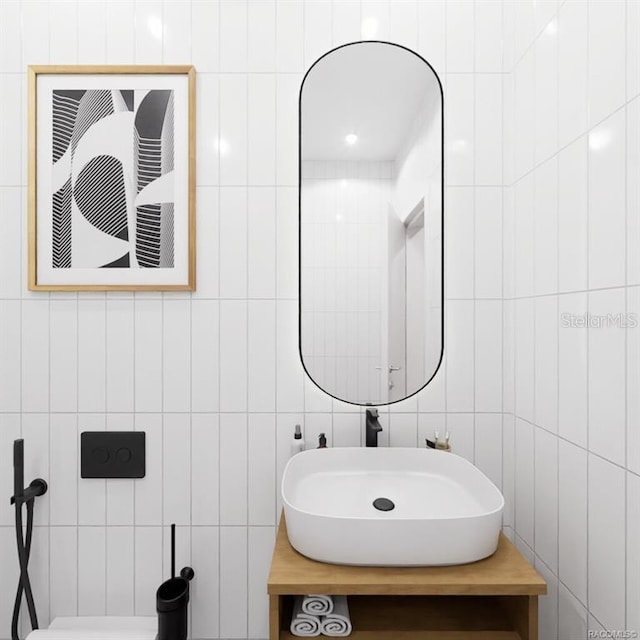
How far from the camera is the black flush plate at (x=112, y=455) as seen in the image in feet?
4.51

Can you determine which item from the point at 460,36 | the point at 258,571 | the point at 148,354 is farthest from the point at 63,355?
the point at 460,36

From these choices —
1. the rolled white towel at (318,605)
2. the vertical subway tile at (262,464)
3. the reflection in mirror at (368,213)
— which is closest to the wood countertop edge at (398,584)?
the rolled white towel at (318,605)

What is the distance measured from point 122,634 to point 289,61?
5.37 ft

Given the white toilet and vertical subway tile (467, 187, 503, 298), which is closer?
the white toilet

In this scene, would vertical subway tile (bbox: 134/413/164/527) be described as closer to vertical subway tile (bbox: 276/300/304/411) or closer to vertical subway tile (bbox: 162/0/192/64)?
vertical subway tile (bbox: 276/300/304/411)

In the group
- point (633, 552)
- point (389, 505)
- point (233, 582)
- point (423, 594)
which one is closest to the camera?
point (633, 552)

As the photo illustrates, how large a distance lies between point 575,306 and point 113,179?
125 cm

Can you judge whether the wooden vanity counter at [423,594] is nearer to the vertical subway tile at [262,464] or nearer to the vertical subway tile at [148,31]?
the vertical subway tile at [262,464]

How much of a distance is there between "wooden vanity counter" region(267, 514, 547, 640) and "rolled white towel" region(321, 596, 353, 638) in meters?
0.02

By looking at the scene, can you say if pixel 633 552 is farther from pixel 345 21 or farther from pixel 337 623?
pixel 345 21

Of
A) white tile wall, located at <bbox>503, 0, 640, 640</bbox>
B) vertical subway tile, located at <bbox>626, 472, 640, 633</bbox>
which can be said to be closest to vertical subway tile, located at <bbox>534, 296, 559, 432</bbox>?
white tile wall, located at <bbox>503, 0, 640, 640</bbox>

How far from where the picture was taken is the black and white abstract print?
1.37 m

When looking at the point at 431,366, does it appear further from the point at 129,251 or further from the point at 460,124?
the point at 129,251

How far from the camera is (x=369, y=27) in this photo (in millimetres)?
1378
